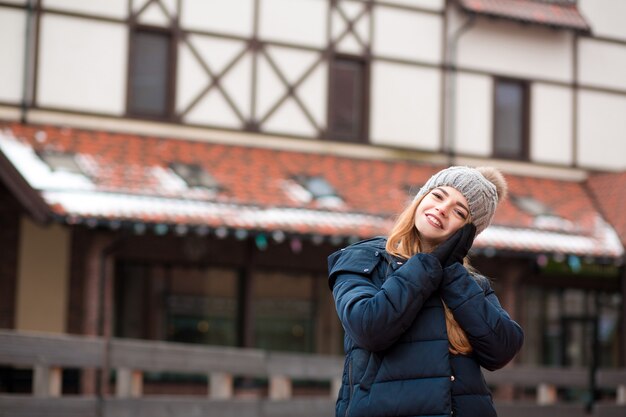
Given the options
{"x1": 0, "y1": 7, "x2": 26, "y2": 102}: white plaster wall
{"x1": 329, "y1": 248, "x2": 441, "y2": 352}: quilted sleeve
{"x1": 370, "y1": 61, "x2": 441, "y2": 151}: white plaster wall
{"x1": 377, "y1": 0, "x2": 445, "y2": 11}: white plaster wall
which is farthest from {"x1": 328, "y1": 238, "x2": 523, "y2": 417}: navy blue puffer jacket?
{"x1": 377, "y1": 0, "x2": 445, "y2": 11}: white plaster wall

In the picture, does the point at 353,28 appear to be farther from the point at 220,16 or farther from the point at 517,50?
the point at 517,50

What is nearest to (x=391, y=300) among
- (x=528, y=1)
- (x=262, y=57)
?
(x=262, y=57)

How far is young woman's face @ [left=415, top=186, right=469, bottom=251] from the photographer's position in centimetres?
322

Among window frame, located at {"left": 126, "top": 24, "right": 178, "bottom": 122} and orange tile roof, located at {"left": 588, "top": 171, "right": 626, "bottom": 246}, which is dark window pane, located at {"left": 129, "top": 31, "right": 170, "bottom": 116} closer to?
window frame, located at {"left": 126, "top": 24, "right": 178, "bottom": 122}

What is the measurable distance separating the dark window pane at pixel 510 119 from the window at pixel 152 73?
551cm

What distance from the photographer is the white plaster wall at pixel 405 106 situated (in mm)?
17594

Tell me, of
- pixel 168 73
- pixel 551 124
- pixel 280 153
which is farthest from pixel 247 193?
pixel 551 124

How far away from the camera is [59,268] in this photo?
1480cm

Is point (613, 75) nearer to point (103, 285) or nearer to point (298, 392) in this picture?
point (298, 392)

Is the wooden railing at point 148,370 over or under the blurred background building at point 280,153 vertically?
under

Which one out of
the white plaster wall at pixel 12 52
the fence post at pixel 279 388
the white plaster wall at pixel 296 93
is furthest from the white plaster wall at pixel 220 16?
the fence post at pixel 279 388

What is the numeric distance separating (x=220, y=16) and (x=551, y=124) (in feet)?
19.3

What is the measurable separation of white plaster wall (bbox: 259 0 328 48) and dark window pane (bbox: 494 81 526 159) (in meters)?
3.35

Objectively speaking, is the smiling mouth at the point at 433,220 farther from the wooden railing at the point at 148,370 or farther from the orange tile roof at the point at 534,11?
the orange tile roof at the point at 534,11
